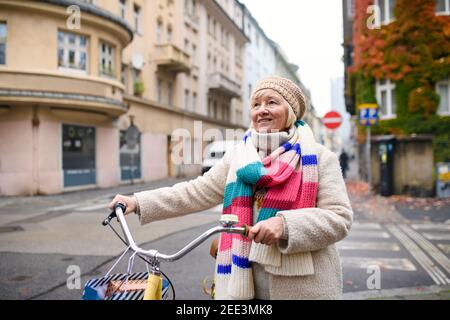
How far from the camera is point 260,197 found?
1905 millimetres

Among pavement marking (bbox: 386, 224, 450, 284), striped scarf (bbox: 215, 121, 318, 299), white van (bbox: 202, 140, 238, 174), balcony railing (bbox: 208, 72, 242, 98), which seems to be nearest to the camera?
striped scarf (bbox: 215, 121, 318, 299)

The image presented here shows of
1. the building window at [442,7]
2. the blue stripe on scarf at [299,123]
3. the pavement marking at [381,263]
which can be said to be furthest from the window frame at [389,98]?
the blue stripe on scarf at [299,123]

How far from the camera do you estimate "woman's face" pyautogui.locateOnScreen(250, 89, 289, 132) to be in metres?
2.03

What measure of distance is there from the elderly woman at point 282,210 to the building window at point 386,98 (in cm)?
1562

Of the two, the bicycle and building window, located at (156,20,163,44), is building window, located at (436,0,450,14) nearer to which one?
the bicycle

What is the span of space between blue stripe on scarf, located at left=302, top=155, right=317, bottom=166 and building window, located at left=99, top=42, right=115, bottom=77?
1850cm

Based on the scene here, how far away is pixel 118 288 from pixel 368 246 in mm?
5969

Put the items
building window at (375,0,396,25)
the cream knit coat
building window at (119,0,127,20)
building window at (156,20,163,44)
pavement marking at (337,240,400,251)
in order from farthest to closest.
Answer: building window at (156,20,163,44), building window at (119,0,127,20), building window at (375,0,396,25), pavement marking at (337,240,400,251), the cream knit coat

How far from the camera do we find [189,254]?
20.9ft

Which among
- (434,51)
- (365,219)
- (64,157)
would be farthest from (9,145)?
(434,51)

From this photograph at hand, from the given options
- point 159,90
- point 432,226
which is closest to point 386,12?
point 432,226

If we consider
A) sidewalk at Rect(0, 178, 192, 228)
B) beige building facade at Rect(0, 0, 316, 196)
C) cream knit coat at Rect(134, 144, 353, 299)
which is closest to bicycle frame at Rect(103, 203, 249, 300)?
cream knit coat at Rect(134, 144, 353, 299)
